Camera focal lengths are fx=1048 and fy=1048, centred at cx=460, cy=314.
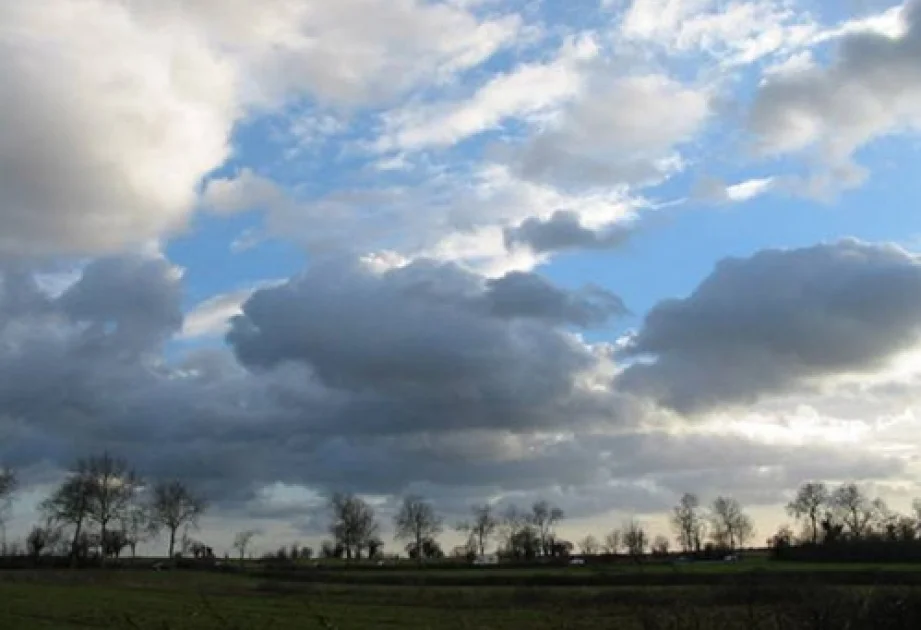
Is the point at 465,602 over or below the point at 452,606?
below

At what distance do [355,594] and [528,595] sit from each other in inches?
540

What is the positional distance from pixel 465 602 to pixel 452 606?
75.9 ft

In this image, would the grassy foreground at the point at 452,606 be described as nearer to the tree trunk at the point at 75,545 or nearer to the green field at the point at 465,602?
the green field at the point at 465,602

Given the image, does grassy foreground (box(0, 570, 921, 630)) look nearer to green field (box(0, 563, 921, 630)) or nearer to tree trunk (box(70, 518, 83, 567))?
green field (box(0, 563, 921, 630))

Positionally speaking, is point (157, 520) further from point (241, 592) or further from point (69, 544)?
point (241, 592)

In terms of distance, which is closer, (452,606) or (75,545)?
(452,606)

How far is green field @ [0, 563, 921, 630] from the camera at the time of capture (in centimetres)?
1230

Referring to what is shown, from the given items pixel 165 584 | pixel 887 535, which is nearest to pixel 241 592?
pixel 165 584

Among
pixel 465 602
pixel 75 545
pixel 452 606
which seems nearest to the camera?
pixel 452 606

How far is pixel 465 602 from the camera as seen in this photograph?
68.1 meters

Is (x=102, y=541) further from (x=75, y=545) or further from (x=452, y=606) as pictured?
(x=452, y=606)

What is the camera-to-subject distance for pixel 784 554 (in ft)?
390

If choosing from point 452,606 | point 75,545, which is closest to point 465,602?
point 452,606

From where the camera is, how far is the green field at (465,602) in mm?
12305
